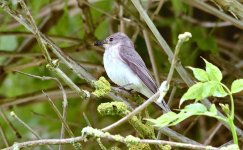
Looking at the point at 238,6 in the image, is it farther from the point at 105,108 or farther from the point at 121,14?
the point at 121,14

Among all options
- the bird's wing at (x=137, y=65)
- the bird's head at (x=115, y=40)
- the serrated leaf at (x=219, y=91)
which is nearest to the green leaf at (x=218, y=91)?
the serrated leaf at (x=219, y=91)

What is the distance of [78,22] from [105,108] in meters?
2.48

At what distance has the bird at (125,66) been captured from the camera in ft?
10.00

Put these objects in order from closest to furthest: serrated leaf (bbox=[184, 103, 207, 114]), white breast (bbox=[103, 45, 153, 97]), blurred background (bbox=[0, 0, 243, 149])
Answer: serrated leaf (bbox=[184, 103, 207, 114]) < white breast (bbox=[103, 45, 153, 97]) < blurred background (bbox=[0, 0, 243, 149])

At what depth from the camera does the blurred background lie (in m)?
3.25

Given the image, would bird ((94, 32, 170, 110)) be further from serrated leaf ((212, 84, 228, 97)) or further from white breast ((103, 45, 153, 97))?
serrated leaf ((212, 84, 228, 97))

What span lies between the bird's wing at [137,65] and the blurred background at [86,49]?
0.09m

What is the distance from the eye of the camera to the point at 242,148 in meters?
2.53

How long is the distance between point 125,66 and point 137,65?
147 millimetres

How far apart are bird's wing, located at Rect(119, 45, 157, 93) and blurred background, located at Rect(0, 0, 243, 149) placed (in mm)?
86

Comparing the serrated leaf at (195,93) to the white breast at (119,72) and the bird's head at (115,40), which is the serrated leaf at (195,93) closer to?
the white breast at (119,72)

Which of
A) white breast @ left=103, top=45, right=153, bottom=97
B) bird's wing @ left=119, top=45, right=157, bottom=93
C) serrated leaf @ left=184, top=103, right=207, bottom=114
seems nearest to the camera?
serrated leaf @ left=184, top=103, right=207, bottom=114

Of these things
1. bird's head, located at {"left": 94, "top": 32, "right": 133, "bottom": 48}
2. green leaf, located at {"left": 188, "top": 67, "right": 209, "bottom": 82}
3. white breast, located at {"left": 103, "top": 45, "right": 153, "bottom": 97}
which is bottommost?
white breast, located at {"left": 103, "top": 45, "right": 153, "bottom": 97}

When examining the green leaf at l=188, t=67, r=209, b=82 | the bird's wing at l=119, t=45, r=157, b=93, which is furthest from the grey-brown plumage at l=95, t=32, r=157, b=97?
the green leaf at l=188, t=67, r=209, b=82
